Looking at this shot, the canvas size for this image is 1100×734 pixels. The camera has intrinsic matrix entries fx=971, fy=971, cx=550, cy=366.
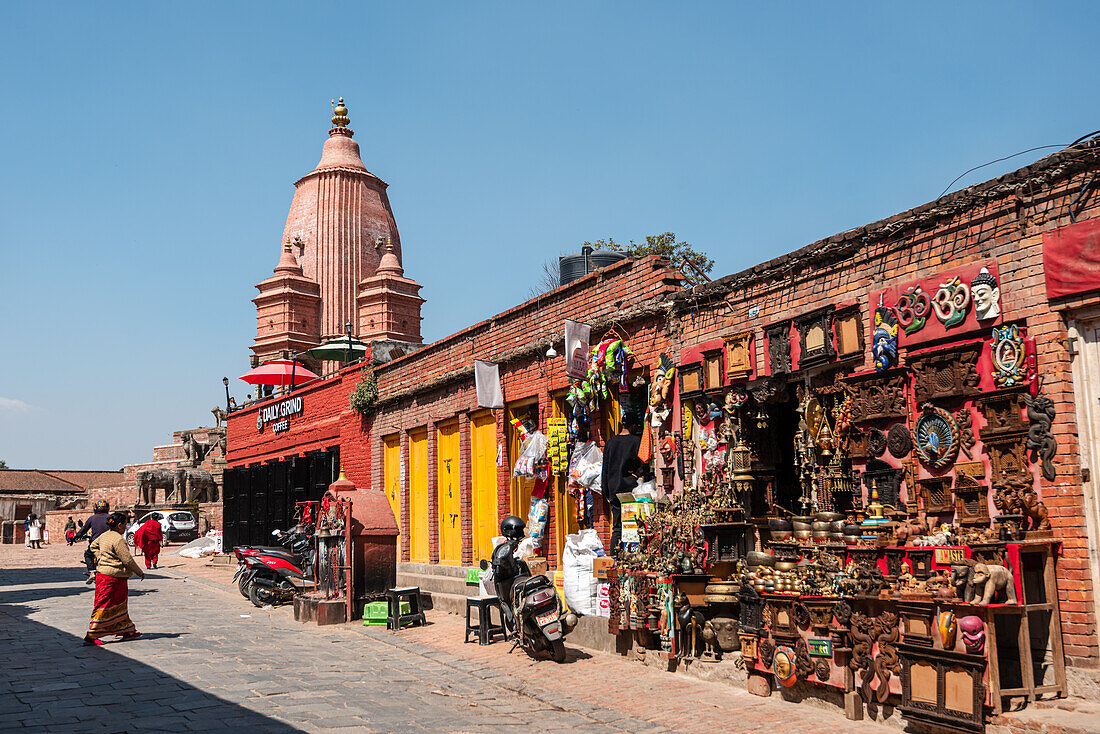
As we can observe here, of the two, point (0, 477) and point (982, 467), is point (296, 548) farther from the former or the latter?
point (0, 477)

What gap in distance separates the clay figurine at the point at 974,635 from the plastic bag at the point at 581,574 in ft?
17.3

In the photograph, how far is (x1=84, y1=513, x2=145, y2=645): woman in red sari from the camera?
37.8 feet

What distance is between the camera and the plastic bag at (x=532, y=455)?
1365 centimetres

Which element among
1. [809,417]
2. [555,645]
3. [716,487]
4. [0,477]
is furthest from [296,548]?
[0,477]

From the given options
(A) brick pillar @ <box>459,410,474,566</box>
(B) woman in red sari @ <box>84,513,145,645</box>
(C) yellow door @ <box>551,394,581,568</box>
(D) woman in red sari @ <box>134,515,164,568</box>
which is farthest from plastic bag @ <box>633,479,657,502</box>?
(D) woman in red sari @ <box>134,515,164,568</box>

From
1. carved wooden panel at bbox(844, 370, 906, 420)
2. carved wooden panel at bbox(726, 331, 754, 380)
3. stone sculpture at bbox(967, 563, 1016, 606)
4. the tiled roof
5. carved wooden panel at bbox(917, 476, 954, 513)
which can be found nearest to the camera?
stone sculpture at bbox(967, 563, 1016, 606)

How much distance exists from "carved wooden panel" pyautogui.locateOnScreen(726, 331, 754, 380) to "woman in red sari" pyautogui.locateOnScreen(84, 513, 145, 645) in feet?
24.4

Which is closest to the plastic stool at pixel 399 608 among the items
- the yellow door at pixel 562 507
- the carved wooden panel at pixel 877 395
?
the yellow door at pixel 562 507

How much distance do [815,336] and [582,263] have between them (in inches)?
327

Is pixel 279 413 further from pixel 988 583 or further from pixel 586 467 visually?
Result: pixel 988 583

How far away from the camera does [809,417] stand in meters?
9.01

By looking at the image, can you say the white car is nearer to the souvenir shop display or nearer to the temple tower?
the temple tower

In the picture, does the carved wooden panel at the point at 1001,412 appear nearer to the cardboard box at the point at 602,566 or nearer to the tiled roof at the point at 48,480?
the cardboard box at the point at 602,566

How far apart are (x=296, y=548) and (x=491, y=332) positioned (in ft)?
17.9
